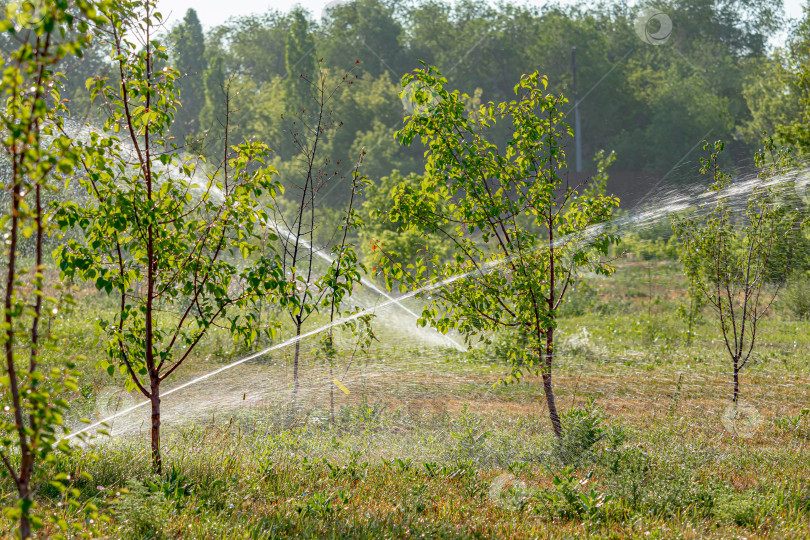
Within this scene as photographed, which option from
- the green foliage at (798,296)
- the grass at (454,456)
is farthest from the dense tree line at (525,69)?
the grass at (454,456)

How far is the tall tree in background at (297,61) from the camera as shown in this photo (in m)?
29.8

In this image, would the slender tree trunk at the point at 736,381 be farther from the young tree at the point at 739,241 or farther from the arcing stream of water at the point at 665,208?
the arcing stream of water at the point at 665,208

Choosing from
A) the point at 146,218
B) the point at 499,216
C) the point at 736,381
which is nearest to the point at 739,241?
the point at 736,381

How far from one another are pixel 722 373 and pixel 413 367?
3.72m

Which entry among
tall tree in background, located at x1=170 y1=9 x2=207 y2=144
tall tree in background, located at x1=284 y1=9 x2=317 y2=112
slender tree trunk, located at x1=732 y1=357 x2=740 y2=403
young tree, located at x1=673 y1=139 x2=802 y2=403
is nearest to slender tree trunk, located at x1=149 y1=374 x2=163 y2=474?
young tree, located at x1=673 y1=139 x2=802 y2=403

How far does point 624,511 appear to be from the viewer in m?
3.91

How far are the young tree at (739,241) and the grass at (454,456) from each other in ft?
3.68

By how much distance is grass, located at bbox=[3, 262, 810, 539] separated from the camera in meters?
3.62

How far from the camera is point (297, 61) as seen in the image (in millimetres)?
31047

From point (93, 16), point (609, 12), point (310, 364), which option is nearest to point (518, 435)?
point (310, 364)

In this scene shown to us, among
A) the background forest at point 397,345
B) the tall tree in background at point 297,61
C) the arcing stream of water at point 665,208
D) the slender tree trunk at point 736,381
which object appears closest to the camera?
the background forest at point 397,345

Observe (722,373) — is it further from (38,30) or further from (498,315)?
(38,30)

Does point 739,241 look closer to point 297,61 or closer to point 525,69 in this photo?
point 297,61

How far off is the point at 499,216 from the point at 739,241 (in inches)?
104
